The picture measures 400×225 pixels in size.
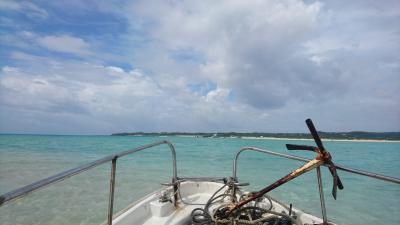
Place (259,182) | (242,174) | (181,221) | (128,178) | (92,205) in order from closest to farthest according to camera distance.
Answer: (181,221) → (92,205) → (128,178) → (259,182) → (242,174)

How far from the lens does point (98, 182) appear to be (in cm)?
1018

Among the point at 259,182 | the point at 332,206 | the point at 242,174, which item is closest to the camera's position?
the point at 332,206

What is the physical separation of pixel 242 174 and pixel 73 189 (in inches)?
347

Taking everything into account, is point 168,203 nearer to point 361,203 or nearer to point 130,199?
point 130,199

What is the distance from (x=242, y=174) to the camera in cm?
1429

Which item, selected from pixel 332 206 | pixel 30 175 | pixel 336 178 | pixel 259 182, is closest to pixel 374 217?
pixel 332 206

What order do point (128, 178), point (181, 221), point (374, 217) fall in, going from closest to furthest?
1. point (181, 221)
2. point (374, 217)
3. point (128, 178)

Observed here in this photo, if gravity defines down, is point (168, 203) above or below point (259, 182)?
above

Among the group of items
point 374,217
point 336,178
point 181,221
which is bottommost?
point 374,217

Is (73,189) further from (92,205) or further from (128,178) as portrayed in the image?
(128,178)

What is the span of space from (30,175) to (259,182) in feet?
35.2

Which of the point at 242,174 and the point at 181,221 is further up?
the point at 181,221

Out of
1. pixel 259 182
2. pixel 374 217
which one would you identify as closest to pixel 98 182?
pixel 259 182

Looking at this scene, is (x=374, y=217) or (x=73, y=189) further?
(x=73, y=189)
